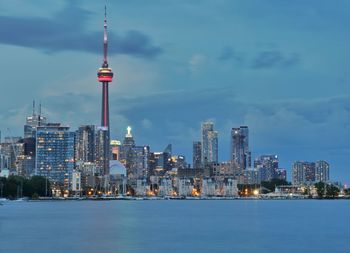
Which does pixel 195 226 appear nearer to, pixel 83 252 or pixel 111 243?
pixel 111 243

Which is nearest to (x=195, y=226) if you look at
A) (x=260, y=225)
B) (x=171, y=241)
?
(x=260, y=225)

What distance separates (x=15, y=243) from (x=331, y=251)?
31.0 metres

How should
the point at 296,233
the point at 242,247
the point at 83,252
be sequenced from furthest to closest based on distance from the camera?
the point at 296,233 < the point at 242,247 < the point at 83,252

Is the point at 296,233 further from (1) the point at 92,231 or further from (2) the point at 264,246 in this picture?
(1) the point at 92,231

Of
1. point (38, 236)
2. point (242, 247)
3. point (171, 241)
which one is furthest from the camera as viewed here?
point (38, 236)

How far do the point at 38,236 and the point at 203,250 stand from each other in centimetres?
2335

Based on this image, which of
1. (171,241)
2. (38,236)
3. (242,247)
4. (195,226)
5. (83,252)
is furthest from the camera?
(195,226)

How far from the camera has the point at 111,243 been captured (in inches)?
3199

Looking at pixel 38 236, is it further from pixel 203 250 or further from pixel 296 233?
pixel 296 233

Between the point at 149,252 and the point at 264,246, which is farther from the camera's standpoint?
the point at 264,246

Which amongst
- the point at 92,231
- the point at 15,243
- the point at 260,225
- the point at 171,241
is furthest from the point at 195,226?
the point at 15,243

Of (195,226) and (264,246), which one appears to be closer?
(264,246)

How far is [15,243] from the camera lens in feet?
267

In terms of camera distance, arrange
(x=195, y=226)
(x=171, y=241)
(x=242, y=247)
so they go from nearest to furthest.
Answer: (x=242, y=247) → (x=171, y=241) → (x=195, y=226)
